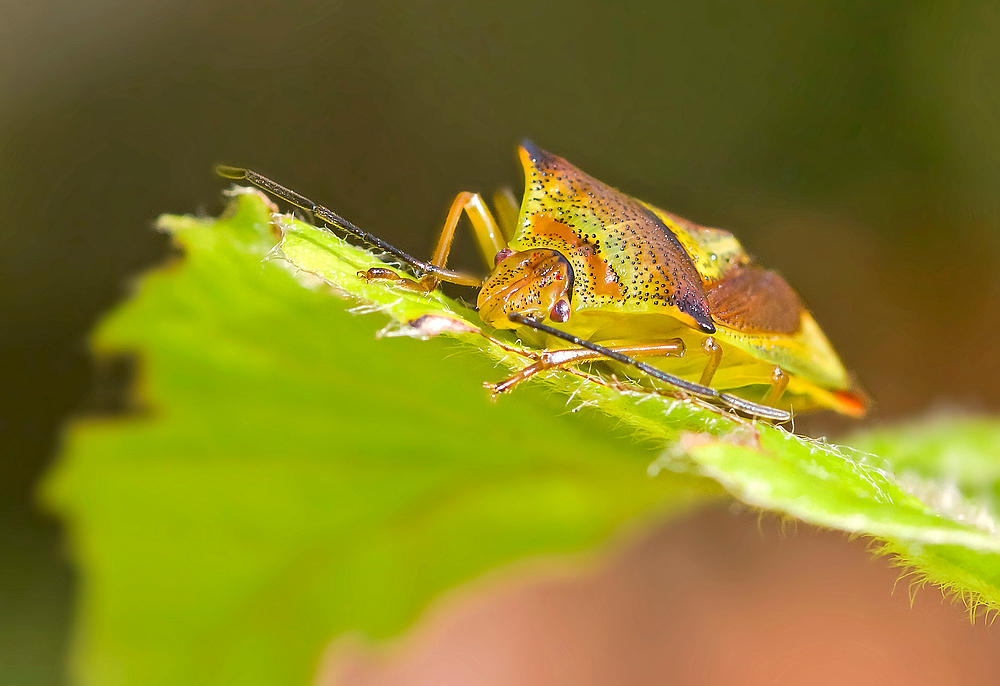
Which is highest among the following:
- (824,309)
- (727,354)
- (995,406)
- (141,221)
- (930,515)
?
(824,309)

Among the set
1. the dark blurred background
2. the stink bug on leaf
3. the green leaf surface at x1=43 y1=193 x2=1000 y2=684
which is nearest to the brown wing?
the stink bug on leaf

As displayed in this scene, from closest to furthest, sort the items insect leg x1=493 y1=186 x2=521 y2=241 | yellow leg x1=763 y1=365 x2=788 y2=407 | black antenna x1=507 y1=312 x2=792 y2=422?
black antenna x1=507 y1=312 x2=792 y2=422 → yellow leg x1=763 y1=365 x2=788 y2=407 → insect leg x1=493 y1=186 x2=521 y2=241

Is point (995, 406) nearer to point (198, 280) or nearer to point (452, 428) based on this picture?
point (452, 428)

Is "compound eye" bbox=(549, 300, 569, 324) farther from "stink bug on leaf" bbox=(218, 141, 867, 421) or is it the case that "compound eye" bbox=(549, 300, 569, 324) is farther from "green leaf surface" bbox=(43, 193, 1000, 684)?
"green leaf surface" bbox=(43, 193, 1000, 684)

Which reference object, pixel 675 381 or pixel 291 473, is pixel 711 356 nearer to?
pixel 675 381

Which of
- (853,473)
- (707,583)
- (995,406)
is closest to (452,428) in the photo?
(853,473)

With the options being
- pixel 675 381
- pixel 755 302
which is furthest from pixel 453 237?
pixel 755 302
